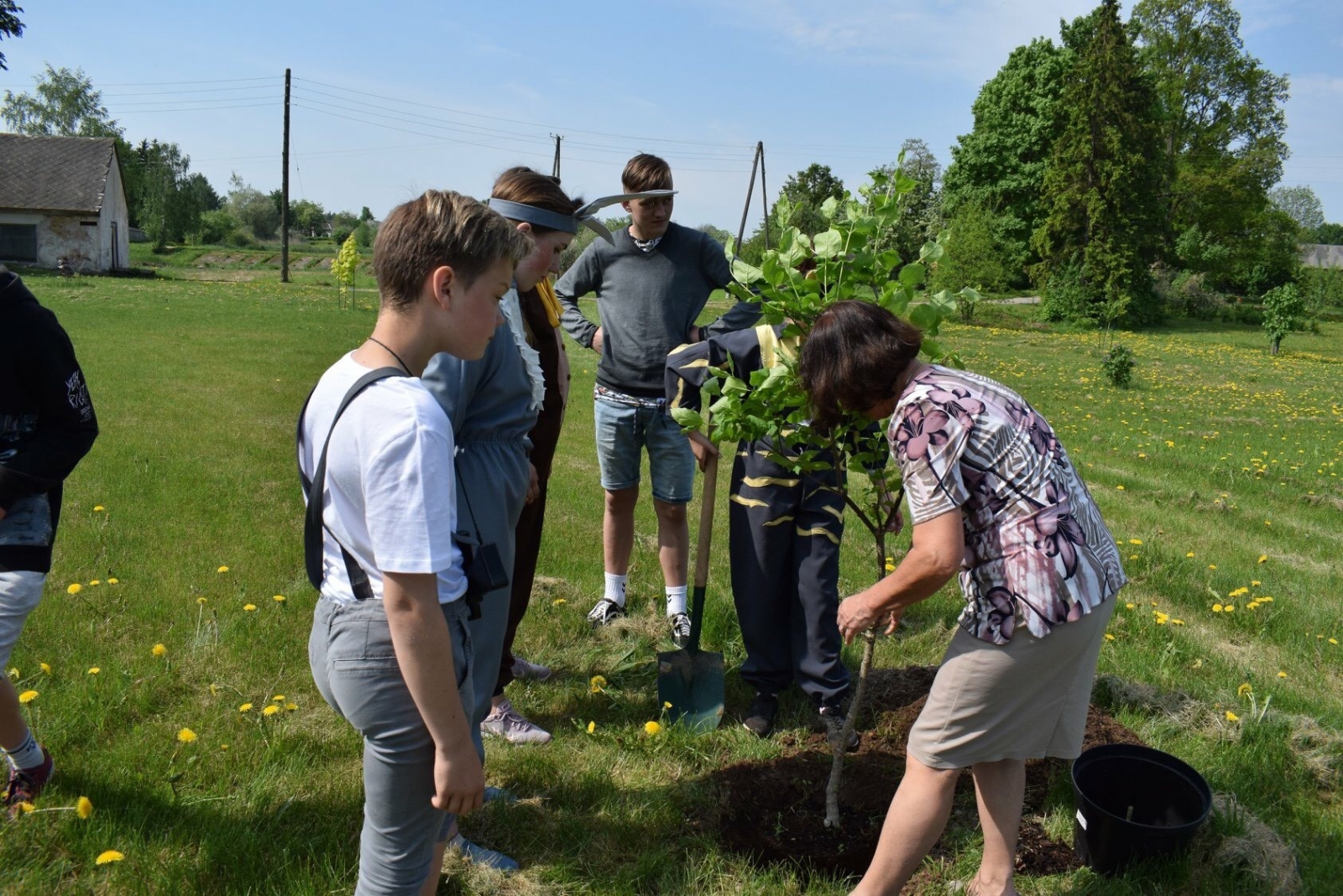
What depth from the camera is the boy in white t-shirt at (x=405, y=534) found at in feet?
5.59

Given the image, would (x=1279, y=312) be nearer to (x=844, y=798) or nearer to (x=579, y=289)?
(x=579, y=289)

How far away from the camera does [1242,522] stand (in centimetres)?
798

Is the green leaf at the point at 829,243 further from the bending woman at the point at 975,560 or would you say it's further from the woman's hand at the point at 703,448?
the woman's hand at the point at 703,448

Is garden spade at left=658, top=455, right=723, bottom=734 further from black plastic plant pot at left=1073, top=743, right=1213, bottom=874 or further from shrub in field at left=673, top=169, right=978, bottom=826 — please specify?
black plastic plant pot at left=1073, top=743, right=1213, bottom=874

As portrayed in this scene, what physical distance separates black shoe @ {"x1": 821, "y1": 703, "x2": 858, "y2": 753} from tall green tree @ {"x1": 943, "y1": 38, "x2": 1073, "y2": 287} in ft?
134

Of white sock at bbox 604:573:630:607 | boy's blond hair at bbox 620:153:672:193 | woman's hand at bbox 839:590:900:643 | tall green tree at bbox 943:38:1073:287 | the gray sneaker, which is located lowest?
the gray sneaker

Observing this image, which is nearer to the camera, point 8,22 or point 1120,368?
point 1120,368

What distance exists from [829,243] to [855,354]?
1.88ft

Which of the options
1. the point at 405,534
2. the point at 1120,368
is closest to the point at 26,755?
the point at 405,534

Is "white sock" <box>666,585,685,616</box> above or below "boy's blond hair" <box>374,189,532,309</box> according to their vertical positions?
below

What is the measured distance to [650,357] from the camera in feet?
16.1

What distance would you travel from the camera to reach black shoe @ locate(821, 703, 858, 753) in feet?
12.6

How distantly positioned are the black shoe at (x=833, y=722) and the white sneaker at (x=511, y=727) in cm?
117

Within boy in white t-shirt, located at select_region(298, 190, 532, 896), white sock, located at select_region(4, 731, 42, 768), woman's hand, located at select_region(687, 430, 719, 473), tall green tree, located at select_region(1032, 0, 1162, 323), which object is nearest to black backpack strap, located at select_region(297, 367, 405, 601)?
boy in white t-shirt, located at select_region(298, 190, 532, 896)
